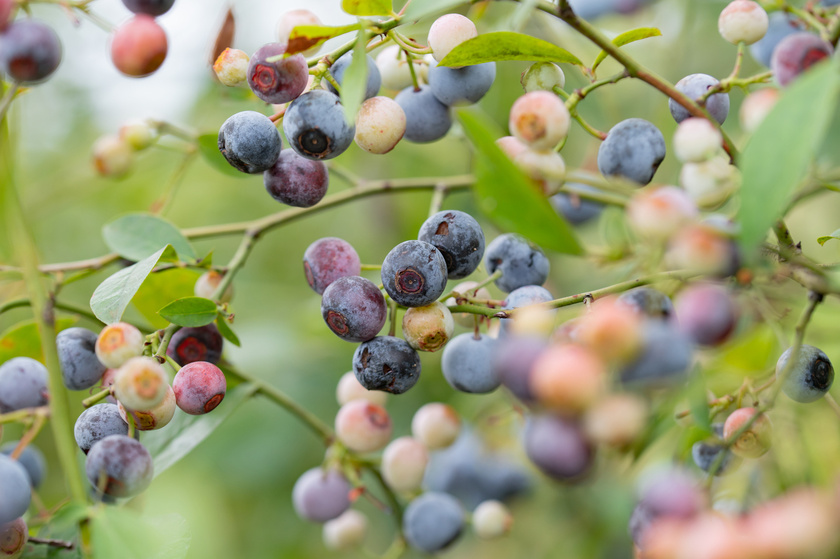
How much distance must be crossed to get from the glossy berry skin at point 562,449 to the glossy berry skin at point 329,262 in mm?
386

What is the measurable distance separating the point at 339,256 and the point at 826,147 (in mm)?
499

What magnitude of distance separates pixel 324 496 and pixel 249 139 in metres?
0.58

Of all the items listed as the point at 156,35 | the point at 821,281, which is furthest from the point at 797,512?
the point at 156,35

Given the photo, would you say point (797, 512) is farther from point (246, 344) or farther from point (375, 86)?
point (246, 344)

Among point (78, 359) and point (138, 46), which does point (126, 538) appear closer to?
point (78, 359)

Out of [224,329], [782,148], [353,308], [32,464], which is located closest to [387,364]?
[353,308]

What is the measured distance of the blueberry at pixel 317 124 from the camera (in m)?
0.63

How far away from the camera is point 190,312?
67 centimetres

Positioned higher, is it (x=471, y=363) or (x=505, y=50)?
(x=505, y=50)

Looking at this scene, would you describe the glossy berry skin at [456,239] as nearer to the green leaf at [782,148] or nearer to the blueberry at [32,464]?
the green leaf at [782,148]

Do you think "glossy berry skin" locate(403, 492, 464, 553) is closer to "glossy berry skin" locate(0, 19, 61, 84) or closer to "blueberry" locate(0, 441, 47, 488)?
"blueberry" locate(0, 441, 47, 488)

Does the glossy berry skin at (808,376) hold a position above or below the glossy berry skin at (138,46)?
below

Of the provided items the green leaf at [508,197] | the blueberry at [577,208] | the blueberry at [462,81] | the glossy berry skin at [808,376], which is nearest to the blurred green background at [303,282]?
the blueberry at [577,208]

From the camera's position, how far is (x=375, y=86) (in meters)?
0.73
